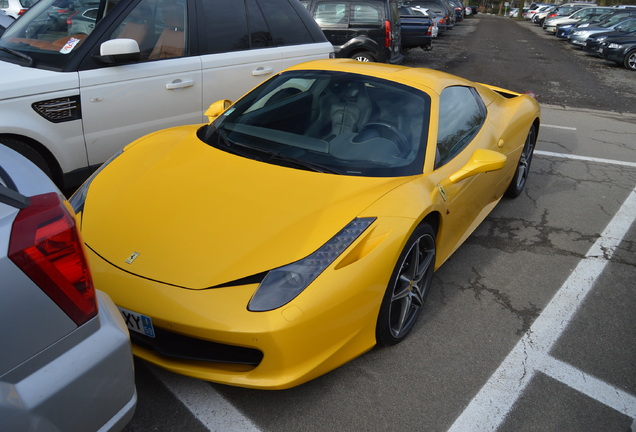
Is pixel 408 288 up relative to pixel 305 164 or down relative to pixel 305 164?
down

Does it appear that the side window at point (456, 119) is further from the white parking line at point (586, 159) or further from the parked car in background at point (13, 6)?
the parked car in background at point (13, 6)

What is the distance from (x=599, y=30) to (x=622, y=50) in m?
4.85

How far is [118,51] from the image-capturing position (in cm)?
410

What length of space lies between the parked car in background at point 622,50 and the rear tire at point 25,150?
16957 mm

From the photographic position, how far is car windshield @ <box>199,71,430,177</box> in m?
3.25

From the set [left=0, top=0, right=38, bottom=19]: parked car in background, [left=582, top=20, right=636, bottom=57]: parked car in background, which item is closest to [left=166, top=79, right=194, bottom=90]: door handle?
[left=0, top=0, right=38, bottom=19]: parked car in background

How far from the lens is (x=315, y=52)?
5934 mm

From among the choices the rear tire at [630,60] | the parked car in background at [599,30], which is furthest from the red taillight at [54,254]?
the parked car in background at [599,30]

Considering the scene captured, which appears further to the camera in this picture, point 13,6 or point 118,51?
point 13,6

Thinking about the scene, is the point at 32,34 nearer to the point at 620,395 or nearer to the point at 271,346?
the point at 271,346

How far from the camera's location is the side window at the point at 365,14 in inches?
422

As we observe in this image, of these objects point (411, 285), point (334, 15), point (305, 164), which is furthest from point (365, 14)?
point (411, 285)

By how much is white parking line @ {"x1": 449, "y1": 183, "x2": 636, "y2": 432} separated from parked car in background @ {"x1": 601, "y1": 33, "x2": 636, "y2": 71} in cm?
1507

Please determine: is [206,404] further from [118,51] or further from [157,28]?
[157,28]
